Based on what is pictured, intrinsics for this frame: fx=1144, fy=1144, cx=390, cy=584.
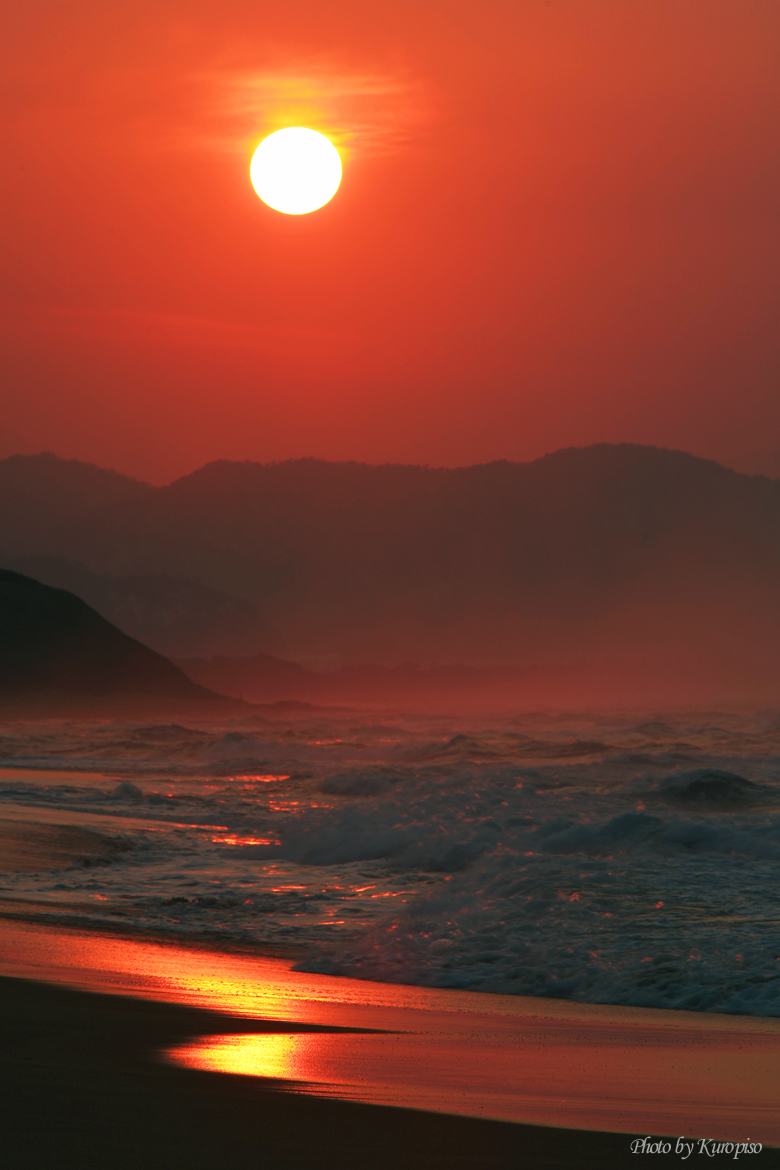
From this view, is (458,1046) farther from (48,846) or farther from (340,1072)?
(48,846)

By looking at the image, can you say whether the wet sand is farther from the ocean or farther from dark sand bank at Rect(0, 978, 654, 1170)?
the ocean

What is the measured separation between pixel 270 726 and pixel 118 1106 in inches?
2308

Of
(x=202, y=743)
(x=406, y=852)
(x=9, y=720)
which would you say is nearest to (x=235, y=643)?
(x=9, y=720)

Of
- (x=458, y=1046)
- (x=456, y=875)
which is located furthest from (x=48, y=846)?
(x=458, y=1046)

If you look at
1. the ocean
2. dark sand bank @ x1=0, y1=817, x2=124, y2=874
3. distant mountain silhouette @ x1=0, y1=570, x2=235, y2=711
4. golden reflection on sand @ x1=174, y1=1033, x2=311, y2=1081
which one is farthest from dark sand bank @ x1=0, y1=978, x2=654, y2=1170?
distant mountain silhouette @ x1=0, y1=570, x2=235, y2=711

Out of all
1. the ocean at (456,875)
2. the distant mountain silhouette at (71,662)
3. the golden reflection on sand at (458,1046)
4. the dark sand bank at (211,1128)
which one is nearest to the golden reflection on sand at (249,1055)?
the golden reflection on sand at (458,1046)

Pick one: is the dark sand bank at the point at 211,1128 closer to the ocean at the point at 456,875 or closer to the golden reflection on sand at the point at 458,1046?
the golden reflection on sand at the point at 458,1046

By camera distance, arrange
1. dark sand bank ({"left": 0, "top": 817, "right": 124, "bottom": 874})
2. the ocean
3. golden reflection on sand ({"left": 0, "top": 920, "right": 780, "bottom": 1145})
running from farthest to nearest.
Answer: dark sand bank ({"left": 0, "top": 817, "right": 124, "bottom": 874}), the ocean, golden reflection on sand ({"left": 0, "top": 920, "right": 780, "bottom": 1145})

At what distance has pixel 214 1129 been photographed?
419cm

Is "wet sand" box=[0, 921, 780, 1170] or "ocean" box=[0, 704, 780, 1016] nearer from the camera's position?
"wet sand" box=[0, 921, 780, 1170]

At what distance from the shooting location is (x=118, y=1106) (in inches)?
174

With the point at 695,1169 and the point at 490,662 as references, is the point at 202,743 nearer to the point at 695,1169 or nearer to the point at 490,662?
the point at 695,1169

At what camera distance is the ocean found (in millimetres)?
8672

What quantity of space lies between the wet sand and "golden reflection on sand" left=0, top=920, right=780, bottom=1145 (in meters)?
0.02
